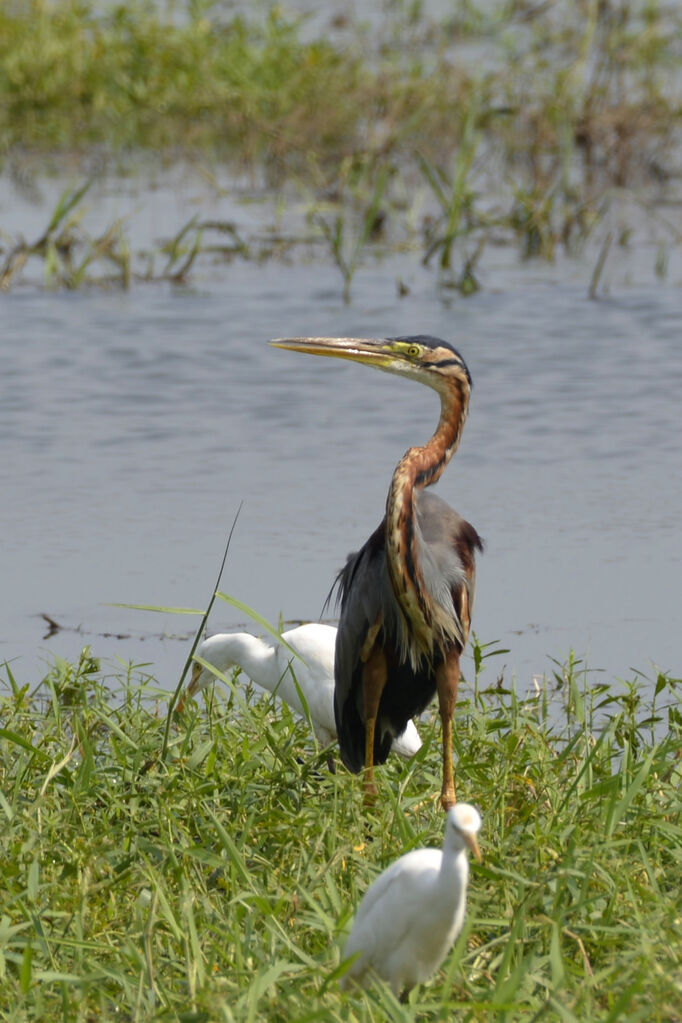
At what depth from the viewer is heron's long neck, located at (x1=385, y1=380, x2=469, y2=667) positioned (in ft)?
12.7

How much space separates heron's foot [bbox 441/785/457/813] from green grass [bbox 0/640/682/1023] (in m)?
0.03

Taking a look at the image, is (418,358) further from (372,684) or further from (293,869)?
(293,869)

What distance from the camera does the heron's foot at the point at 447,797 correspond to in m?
3.70

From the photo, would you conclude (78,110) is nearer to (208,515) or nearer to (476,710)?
(208,515)

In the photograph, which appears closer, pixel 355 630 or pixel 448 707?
pixel 448 707

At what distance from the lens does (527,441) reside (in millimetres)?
6949

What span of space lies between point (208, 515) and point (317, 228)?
4874 mm

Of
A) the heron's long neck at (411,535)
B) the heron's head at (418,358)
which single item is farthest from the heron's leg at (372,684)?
the heron's head at (418,358)

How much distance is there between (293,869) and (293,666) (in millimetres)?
1451

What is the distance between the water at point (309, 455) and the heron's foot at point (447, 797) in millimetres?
1020

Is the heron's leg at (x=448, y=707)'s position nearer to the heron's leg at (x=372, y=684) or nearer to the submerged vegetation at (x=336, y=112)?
the heron's leg at (x=372, y=684)

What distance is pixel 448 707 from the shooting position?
3.92 metres

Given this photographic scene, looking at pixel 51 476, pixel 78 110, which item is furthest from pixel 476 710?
pixel 78 110

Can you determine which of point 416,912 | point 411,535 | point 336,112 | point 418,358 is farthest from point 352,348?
point 336,112
